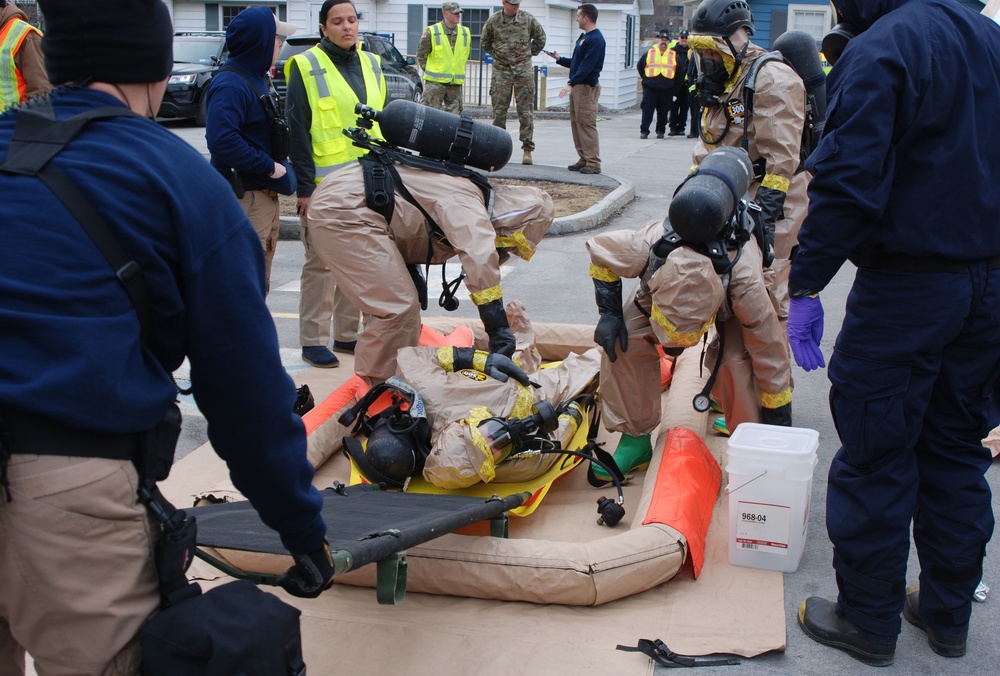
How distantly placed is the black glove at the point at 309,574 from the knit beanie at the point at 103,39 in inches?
40.0

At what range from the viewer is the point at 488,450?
3.67m

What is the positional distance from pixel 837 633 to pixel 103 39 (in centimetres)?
271

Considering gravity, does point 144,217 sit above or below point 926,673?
above

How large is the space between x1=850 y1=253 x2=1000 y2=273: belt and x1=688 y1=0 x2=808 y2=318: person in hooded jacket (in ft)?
6.11

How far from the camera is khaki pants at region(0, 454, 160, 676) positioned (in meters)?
1.60

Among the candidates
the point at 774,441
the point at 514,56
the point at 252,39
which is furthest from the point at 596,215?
the point at 774,441

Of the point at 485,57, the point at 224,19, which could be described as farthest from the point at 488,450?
the point at 224,19

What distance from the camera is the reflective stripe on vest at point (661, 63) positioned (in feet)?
58.5

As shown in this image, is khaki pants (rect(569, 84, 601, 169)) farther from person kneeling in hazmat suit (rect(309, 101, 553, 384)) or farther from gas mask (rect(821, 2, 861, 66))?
gas mask (rect(821, 2, 861, 66))

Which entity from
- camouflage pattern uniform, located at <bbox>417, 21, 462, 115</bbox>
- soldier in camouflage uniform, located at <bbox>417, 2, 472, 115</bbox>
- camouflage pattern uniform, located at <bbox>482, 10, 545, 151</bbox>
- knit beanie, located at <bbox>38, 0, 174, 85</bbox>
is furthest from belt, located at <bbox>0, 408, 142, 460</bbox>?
camouflage pattern uniform, located at <bbox>417, 21, 462, 115</bbox>

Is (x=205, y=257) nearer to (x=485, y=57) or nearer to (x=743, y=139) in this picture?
(x=743, y=139)

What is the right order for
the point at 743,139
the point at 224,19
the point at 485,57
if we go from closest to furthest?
the point at 743,139 < the point at 485,57 < the point at 224,19

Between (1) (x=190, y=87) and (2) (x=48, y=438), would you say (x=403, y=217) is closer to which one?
(2) (x=48, y=438)

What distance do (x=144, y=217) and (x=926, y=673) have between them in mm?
2651
